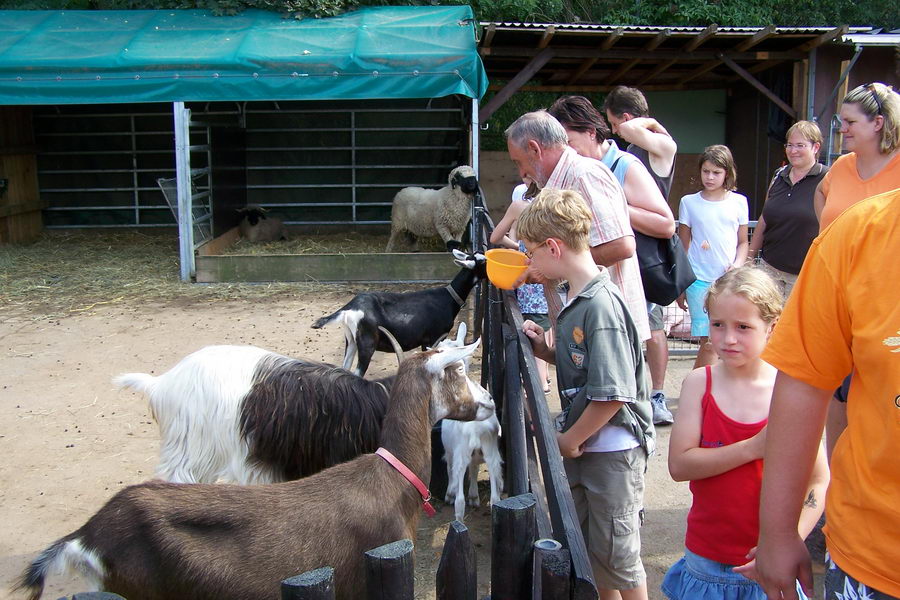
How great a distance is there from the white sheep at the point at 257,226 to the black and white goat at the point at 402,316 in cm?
666

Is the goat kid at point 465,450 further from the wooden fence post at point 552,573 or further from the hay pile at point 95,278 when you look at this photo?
the hay pile at point 95,278

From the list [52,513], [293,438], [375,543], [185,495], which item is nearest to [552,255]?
[375,543]

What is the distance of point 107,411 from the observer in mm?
5129

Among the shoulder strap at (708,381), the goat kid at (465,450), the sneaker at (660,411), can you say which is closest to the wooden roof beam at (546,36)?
the sneaker at (660,411)

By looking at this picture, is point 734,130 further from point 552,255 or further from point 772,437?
point 772,437

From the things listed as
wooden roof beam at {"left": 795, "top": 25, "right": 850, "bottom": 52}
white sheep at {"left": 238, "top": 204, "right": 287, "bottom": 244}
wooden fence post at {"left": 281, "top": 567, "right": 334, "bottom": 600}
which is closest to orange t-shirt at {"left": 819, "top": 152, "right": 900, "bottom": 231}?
wooden fence post at {"left": 281, "top": 567, "right": 334, "bottom": 600}

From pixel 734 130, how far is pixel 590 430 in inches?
510

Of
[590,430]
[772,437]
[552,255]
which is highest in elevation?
[552,255]

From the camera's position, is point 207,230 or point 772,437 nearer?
point 772,437

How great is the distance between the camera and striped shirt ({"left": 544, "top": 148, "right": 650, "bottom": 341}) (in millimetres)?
2680

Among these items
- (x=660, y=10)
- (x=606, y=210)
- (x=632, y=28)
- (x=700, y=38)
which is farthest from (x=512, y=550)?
(x=660, y=10)

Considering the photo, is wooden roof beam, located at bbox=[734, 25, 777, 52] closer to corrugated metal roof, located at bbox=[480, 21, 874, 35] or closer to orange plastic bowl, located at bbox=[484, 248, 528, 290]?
corrugated metal roof, located at bbox=[480, 21, 874, 35]

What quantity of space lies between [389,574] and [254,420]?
2.08 meters

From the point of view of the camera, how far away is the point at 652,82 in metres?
13.5
